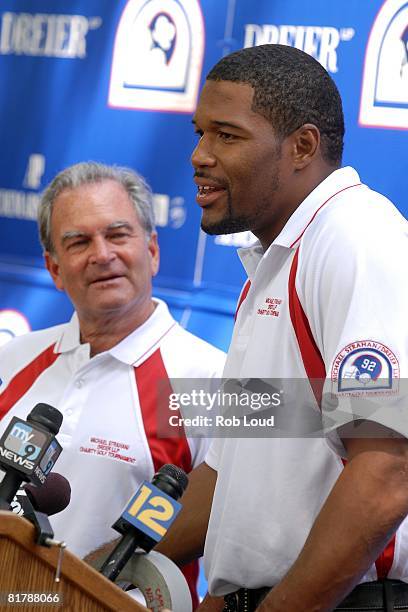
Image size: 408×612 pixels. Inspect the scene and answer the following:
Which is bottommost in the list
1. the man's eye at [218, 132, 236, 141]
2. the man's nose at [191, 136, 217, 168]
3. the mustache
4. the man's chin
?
the man's chin

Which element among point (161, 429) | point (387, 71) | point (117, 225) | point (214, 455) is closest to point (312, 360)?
point (214, 455)

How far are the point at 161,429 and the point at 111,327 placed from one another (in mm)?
336

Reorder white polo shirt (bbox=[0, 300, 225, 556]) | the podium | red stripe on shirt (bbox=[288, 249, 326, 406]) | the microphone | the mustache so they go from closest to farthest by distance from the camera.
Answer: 1. the podium
2. red stripe on shirt (bbox=[288, 249, 326, 406])
3. the microphone
4. the mustache
5. white polo shirt (bbox=[0, 300, 225, 556])

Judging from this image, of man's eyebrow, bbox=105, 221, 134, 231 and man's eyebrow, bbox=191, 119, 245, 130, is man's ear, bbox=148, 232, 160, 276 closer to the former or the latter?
man's eyebrow, bbox=105, 221, 134, 231

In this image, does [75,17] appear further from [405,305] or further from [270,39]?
[405,305]

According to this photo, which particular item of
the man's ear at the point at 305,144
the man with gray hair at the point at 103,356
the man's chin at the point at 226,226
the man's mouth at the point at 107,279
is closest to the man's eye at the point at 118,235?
the man with gray hair at the point at 103,356

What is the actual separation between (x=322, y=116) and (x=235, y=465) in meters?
0.59

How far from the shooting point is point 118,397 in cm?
253

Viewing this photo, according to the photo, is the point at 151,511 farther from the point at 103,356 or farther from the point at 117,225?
the point at 117,225

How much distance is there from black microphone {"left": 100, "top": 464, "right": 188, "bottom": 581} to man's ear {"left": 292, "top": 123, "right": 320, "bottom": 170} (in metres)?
0.59

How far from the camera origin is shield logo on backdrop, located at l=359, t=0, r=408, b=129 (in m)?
2.86

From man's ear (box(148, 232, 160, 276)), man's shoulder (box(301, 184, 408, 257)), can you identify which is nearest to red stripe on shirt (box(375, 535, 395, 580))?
man's shoulder (box(301, 184, 408, 257))

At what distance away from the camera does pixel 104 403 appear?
2529 mm

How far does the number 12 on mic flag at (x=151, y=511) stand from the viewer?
1.47 m
